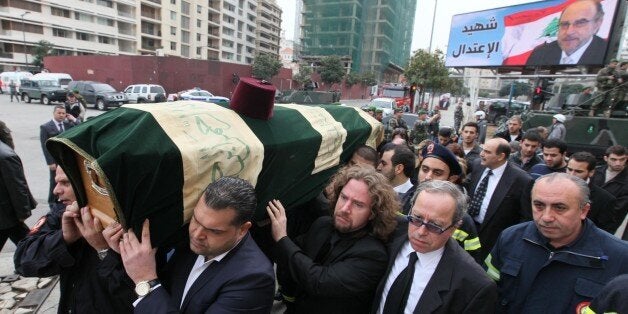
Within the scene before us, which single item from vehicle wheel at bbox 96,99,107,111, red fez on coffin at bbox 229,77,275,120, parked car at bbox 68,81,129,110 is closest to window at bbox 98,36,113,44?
parked car at bbox 68,81,129,110

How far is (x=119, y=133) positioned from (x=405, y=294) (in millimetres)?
1500

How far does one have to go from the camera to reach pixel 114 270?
1658 mm

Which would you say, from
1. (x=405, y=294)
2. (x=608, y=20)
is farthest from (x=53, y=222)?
(x=608, y=20)

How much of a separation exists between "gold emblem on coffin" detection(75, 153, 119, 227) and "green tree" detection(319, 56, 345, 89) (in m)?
43.8

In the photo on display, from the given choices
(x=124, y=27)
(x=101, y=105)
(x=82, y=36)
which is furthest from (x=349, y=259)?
(x=124, y=27)

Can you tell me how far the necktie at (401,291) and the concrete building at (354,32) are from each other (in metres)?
59.5

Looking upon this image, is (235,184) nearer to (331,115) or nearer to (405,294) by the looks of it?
(405,294)

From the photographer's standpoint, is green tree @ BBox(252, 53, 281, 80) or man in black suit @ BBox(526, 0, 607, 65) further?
green tree @ BBox(252, 53, 281, 80)

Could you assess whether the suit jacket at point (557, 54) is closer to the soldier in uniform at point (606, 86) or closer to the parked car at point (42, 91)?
the soldier in uniform at point (606, 86)

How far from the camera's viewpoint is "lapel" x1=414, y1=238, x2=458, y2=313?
1.58 metres

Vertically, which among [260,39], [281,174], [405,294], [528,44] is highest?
[260,39]

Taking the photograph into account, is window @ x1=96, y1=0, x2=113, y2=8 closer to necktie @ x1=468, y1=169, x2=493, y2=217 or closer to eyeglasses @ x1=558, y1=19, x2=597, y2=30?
eyeglasses @ x1=558, y1=19, x2=597, y2=30

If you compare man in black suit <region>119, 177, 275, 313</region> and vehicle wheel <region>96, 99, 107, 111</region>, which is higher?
man in black suit <region>119, 177, 275, 313</region>

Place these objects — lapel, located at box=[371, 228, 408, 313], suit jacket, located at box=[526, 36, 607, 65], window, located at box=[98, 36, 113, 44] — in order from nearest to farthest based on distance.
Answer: lapel, located at box=[371, 228, 408, 313], suit jacket, located at box=[526, 36, 607, 65], window, located at box=[98, 36, 113, 44]
